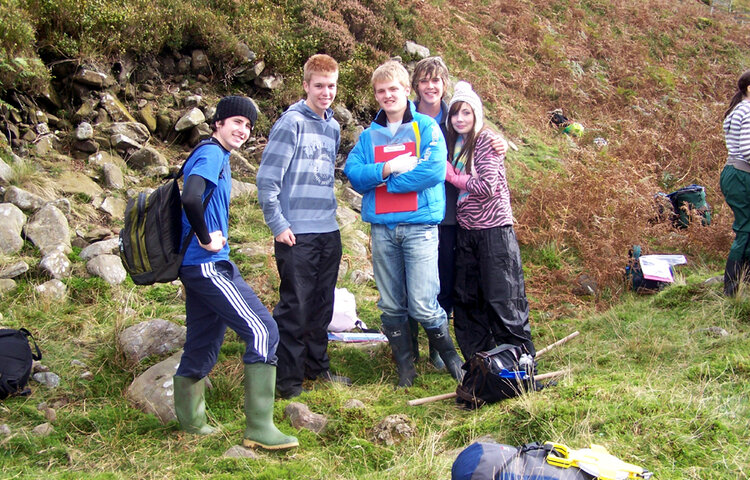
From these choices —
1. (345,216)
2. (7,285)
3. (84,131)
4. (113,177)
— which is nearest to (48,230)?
(7,285)

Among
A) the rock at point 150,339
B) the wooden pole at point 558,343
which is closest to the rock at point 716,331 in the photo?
the wooden pole at point 558,343

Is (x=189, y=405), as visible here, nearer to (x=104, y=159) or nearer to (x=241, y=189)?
(x=241, y=189)

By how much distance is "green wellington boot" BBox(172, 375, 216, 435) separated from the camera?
11.7 ft

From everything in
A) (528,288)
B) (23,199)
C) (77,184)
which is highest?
(77,184)

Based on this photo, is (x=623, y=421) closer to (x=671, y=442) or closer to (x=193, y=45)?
(x=671, y=442)

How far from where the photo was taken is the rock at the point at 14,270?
16.6ft

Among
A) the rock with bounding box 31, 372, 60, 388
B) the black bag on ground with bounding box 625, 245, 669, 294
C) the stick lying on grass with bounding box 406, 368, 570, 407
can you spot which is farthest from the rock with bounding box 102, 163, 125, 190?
the black bag on ground with bounding box 625, 245, 669, 294

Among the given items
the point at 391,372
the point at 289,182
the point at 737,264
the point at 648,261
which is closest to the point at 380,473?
the point at 391,372

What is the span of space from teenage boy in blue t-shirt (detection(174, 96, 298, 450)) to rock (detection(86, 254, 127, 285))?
2120 millimetres

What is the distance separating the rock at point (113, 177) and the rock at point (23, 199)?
2.86 ft

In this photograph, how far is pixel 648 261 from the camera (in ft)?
19.9

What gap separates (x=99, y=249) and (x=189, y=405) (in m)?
2.63

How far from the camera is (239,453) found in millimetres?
3201

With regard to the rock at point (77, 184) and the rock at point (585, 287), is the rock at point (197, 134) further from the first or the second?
the rock at point (585, 287)
